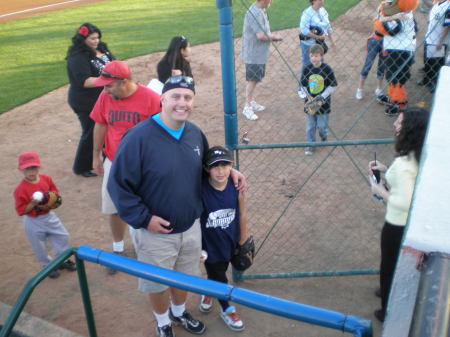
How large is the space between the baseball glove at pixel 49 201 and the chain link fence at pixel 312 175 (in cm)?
154

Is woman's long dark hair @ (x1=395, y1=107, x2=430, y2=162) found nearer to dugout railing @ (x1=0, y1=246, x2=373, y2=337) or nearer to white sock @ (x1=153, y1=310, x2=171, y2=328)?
dugout railing @ (x1=0, y1=246, x2=373, y2=337)

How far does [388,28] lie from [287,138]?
78.9 inches

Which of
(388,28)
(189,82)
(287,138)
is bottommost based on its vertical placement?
(287,138)

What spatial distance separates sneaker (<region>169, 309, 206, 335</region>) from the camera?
11.8 ft

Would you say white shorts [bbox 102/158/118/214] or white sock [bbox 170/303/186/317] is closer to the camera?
white sock [bbox 170/303/186/317]

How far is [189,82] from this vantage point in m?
2.97

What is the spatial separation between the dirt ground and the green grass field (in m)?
2.16

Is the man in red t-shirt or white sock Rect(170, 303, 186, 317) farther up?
the man in red t-shirt

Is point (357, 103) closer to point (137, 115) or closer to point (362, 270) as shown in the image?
point (362, 270)

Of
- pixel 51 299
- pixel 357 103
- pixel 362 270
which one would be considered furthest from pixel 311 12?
Answer: pixel 51 299

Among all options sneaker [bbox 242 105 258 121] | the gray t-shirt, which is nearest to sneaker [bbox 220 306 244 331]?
the gray t-shirt

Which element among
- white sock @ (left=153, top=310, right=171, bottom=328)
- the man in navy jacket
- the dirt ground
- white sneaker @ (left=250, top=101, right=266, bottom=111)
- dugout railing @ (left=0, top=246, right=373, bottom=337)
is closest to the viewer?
dugout railing @ (left=0, top=246, right=373, bottom=337)

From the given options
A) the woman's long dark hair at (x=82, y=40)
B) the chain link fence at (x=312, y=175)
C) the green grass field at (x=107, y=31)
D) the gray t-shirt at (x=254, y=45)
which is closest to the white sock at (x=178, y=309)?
the chain link fence at (x=312, y=175)

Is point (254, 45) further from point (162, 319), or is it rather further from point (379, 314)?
point (162, 319)
